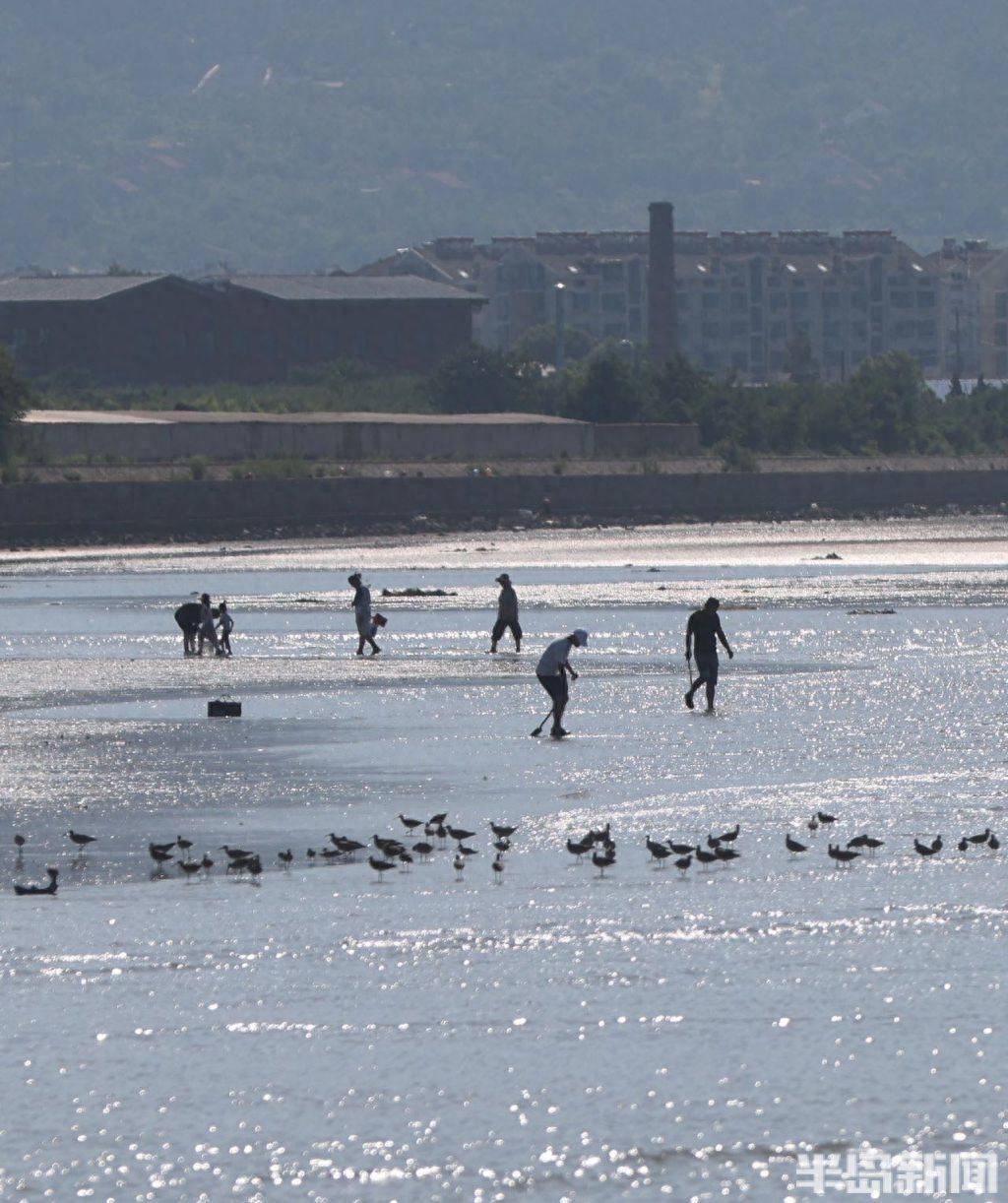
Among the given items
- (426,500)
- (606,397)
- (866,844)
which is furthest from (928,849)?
(606,397)

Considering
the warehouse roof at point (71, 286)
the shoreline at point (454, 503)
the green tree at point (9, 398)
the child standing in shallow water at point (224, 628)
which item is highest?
the warehouse roof at point (71, 286)

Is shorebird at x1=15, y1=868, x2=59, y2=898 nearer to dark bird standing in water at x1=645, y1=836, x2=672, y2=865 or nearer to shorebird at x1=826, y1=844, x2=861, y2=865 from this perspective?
dark bird standing in water at x1=645, y1=836, x2=672, y2=865

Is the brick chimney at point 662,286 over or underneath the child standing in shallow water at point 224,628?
over

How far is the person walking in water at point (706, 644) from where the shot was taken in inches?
1294

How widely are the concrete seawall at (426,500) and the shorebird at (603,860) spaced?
70386mm

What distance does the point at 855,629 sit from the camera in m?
49.7

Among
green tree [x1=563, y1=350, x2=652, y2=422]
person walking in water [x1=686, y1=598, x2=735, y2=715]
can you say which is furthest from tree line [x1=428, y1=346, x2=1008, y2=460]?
person walking in water [x1=686, y1=598, x2=735, y2=715]

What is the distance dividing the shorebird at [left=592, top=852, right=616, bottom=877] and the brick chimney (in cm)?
14197

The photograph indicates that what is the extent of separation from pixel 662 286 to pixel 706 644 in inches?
5398

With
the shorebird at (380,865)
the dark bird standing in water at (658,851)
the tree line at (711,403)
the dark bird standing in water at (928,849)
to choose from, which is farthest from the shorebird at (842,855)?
the tree line at (711,403)

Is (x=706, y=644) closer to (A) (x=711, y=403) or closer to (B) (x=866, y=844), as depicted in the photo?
(B) (x=866, y=844)

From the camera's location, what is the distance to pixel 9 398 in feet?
324

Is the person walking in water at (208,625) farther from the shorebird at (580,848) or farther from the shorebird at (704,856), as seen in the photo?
the shorebird at (704,856)

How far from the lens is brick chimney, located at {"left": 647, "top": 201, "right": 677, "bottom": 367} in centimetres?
16538
